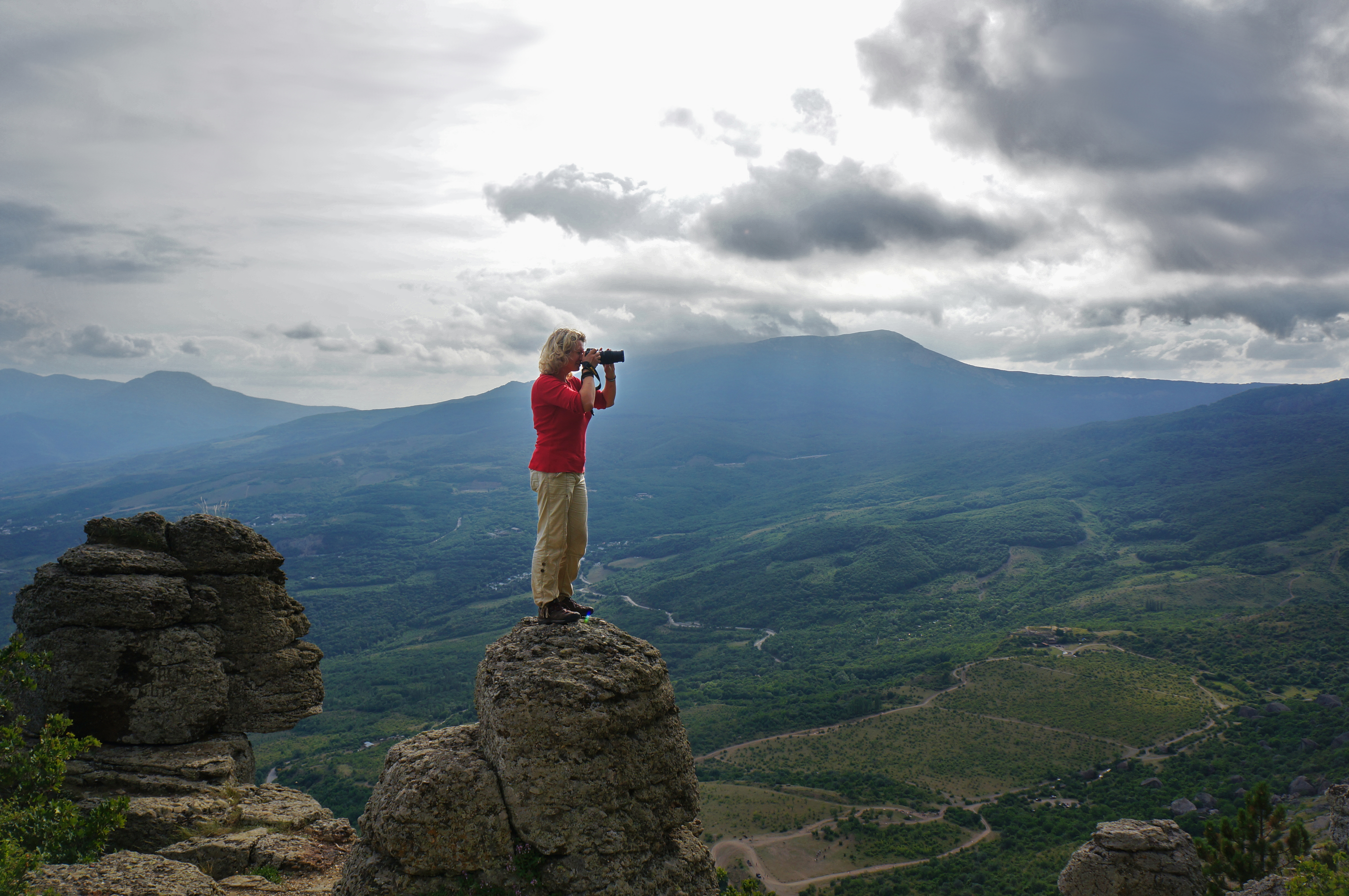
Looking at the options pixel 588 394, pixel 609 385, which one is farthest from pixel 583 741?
pixel 609 385

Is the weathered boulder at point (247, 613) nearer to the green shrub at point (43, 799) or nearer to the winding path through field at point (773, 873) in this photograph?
the green shrub at point (43, 799)

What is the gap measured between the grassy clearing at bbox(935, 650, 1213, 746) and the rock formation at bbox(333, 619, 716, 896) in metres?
77.3

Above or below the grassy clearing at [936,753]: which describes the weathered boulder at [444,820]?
above

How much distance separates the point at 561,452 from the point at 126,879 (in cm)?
988

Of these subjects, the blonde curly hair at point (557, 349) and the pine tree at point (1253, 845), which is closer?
the blonde curly hair at point (557, 349)

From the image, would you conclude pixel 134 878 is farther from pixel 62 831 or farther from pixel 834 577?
pixel 834 577

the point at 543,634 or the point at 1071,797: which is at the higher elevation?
the point at 543,634

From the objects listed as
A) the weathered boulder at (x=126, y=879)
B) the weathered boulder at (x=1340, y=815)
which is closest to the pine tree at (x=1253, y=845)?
the weathered boulder at (x=1340, y=815)

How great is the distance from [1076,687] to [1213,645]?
92.9 feet

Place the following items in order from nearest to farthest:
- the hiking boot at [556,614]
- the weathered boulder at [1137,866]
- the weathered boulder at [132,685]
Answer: the hiking boot at [556,614], the weathered boulder at [132,685], the weathered boulder at [1137,866]

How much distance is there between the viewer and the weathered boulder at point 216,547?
18.6 metres

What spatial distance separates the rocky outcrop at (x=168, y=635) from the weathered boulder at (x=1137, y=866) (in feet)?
90.1

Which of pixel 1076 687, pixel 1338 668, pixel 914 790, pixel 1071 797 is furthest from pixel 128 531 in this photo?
pixel 1338 668

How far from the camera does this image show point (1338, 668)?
8169 cm
